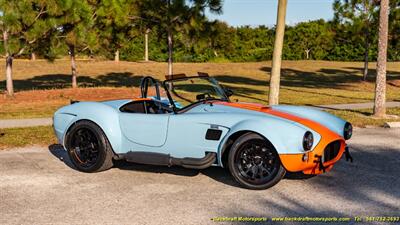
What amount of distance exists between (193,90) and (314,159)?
72.1 inches

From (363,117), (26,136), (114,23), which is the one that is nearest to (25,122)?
(26,136)

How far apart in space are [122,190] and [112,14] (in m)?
15.8

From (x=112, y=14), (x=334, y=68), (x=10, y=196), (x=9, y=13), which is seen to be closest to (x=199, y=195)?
(x=10, y=196)

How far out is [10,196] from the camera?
5.05m

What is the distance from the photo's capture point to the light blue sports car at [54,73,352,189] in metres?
5.06

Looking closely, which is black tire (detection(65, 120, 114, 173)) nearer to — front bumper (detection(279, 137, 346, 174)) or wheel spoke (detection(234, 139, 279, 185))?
wheel spoke (detection(234, 139, 279, 185))

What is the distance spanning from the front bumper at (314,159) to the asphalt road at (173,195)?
277mm

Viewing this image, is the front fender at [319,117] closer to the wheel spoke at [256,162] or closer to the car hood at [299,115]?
the car hood at [299,115]

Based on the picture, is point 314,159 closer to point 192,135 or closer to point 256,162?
point 256,162

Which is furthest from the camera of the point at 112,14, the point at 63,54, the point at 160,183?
the point at 112,14

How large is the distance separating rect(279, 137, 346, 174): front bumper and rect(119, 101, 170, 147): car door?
4.78ft

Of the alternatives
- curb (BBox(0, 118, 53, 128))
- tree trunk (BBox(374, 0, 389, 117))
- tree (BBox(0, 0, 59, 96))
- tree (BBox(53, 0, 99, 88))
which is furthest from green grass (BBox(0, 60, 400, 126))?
tree (BBox(53, 0, 99, 88))

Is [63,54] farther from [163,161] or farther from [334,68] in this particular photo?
[334,68]

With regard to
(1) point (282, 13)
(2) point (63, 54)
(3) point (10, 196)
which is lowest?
(3) point (10, 196)
